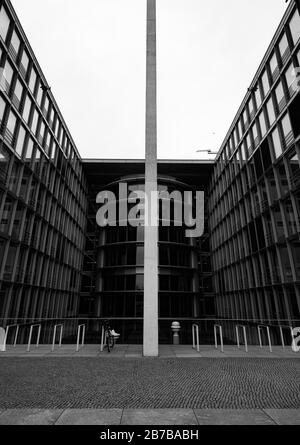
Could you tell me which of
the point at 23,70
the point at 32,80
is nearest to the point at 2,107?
the point at 23,70

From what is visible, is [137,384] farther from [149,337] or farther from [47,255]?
[47,255]

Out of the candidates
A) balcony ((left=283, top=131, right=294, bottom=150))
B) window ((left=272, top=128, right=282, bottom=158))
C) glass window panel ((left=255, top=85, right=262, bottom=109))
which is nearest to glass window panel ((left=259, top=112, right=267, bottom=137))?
glass window panel ((left=255, top=85, right=262, bottom=109))

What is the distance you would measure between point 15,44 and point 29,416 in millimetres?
22979

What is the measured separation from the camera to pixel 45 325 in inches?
947

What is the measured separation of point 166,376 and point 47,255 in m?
20.2

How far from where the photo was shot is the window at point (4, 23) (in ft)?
56.5

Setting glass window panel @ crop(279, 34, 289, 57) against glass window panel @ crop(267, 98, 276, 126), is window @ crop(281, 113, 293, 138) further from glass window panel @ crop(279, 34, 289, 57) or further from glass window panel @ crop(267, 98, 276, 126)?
glass window panel @ crop(279, 34, 289, 57)

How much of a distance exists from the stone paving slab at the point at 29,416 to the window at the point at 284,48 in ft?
76.8

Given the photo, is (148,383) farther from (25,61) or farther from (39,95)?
(39,95)

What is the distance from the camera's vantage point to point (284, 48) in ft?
62.0

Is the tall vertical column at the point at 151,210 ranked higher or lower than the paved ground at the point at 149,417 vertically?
higher

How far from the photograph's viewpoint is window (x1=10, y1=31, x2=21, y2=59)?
61.1 feet

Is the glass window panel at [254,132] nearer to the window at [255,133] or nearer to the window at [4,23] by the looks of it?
→ the window at [255,133]

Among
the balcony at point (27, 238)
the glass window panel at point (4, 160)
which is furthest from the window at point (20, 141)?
the balcony at point (27, 238)
